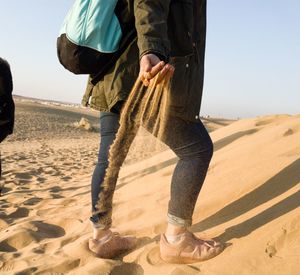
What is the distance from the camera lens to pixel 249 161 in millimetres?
3508

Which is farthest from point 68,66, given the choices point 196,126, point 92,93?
point 196,126

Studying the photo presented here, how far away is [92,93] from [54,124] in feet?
61.1

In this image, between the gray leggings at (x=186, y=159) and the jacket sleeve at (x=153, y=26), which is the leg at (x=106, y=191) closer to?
the gray leggings at (x=186, y=159)

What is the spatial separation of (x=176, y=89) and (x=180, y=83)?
Answer: 3cm

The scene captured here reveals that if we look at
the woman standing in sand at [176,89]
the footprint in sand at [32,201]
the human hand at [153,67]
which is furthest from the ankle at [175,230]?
the footprint in sand at [32,201]

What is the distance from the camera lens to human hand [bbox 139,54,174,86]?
183cm

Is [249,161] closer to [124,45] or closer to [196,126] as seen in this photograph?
[196,126]

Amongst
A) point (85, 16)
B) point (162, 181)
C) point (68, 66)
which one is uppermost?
point (85, 16)

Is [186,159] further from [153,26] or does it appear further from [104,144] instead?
[153,26]

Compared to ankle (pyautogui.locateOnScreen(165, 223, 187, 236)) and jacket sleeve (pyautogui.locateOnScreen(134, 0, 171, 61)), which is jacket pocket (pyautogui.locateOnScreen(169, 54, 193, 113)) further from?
ankle (pyautogui.locateOnScreen(165, 223, 187, 236))


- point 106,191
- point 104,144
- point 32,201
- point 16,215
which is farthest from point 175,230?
point 32,201

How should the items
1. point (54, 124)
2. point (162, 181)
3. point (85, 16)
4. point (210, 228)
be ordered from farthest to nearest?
point (54, 124) < point (162, 181) < point (210, 228) < point (85, 16)

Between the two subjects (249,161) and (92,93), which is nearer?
(92,93)

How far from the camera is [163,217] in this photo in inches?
115
